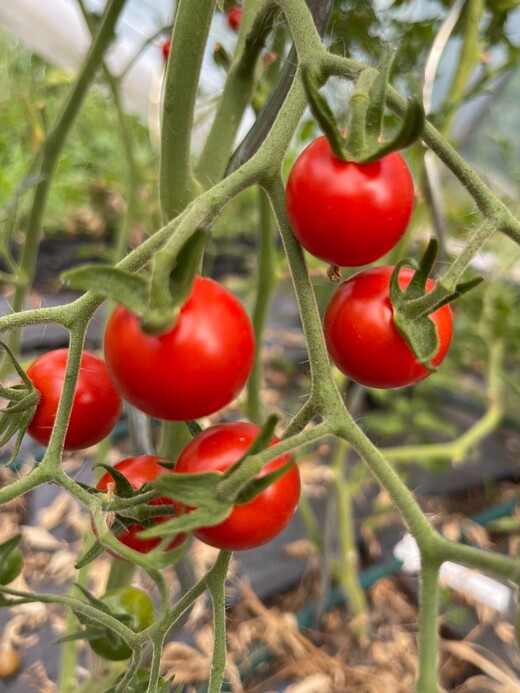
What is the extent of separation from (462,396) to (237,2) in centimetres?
144

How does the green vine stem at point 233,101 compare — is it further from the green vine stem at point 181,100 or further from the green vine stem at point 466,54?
the green vine stem at point 466,54

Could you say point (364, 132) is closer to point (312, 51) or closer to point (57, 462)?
point (312, 51)

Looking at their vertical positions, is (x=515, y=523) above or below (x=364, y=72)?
below

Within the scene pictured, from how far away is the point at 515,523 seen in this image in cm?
134

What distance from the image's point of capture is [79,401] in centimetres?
35

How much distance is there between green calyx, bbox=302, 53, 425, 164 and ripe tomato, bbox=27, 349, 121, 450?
0.60ft

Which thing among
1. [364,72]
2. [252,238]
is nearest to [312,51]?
[364,72]

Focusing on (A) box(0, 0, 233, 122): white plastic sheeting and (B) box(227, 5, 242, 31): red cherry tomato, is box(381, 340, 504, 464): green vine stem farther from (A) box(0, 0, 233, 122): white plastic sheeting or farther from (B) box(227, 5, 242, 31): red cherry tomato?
(A) box(0, 0, 233, 122): white plastic sheeting

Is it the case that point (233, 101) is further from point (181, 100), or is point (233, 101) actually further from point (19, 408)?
point (19, 408)

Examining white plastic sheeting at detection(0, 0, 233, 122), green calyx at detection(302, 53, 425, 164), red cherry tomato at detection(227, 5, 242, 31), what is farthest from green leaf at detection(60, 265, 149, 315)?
white plastic sheeting at detection(0, 0, 233, 122)

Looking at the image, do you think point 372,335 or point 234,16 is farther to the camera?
point 234,16

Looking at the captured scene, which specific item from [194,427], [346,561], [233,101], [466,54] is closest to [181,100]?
[233,101]

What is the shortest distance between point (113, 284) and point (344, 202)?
0.39ft

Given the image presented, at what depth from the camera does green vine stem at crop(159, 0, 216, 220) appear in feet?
1.14
